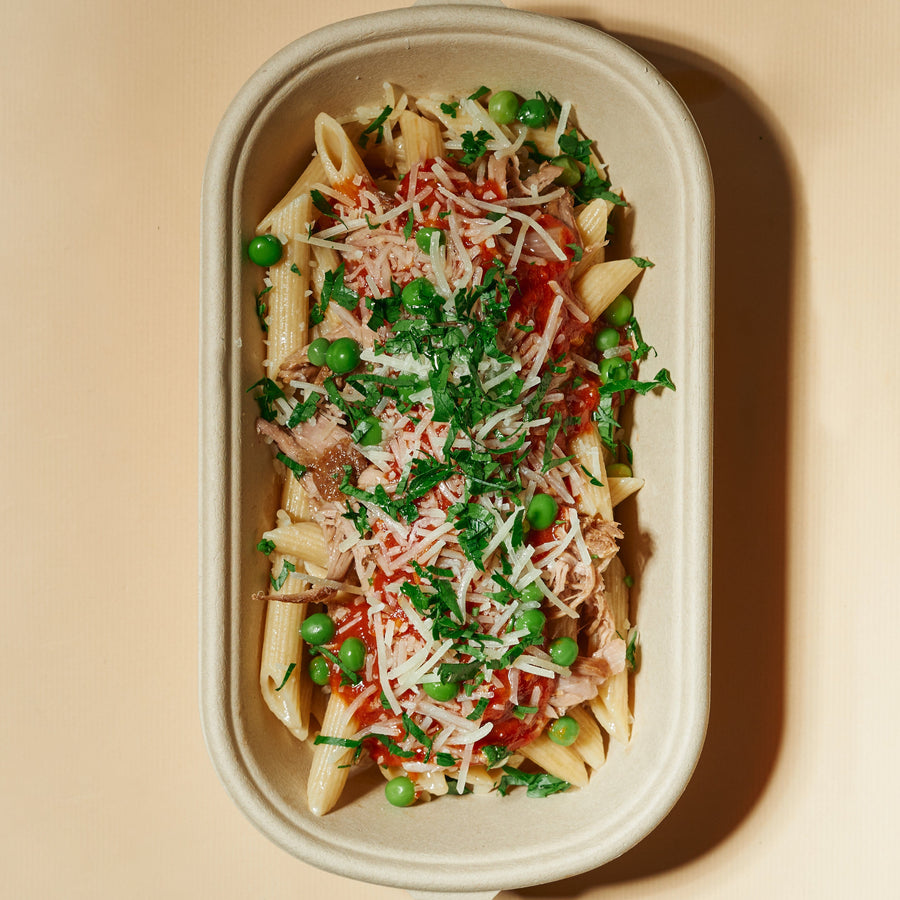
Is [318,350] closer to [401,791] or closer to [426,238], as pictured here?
[426,238]

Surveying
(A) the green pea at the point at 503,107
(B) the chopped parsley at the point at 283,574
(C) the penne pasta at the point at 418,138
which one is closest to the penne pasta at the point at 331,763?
(B) the chopped parsley at the point at 283,574

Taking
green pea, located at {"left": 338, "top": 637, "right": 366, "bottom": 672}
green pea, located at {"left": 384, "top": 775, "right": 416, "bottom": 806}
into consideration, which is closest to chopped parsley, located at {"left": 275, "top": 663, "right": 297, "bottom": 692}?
green pea, located at {"left": 338, "top": 637, "right": 366, "bottom": 672}

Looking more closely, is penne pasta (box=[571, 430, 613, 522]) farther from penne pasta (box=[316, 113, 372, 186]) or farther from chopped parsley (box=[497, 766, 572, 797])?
penne pasta (box=[316, 113, 372, 186])
